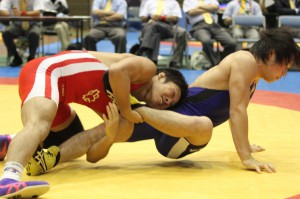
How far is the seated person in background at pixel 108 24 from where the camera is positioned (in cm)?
882

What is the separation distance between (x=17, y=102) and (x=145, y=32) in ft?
11.1

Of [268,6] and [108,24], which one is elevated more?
[268,6]

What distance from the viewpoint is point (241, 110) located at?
322 centimetres

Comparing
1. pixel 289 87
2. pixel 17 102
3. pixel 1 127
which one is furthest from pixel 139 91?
pixel 289 87

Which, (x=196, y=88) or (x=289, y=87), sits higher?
(x=196, y=88)

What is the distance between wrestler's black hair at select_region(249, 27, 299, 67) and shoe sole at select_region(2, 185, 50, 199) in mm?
1436

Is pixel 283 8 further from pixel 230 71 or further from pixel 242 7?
pixel 230 71

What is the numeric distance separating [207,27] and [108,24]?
1455 millimetres

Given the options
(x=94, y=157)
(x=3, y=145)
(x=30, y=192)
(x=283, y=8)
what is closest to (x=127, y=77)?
(x=94, y=157)

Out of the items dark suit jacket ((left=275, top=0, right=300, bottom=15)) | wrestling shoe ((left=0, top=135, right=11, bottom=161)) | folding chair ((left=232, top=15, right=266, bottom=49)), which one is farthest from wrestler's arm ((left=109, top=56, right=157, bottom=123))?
dark suit jacket ((left=275, top=0, right=300, bottom=15))

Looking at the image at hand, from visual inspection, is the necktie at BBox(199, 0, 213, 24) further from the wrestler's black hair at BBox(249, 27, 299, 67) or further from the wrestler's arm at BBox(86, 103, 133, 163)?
the wrestler's arm at BBox(86, 103, 133, 163)

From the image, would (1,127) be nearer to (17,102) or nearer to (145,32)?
(17,102)

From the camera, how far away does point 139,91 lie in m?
3.25

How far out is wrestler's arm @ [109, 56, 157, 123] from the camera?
9.89ft
